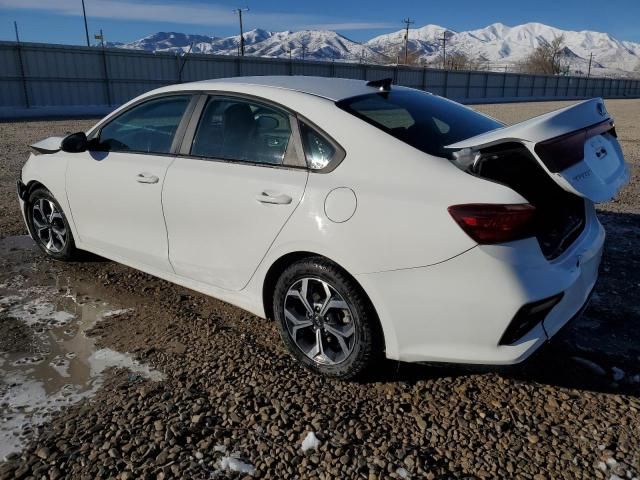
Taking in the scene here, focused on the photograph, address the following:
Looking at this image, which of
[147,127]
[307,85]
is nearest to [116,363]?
[147,127]

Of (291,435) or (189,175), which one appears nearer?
(291,435)

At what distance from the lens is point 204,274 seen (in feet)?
11.0

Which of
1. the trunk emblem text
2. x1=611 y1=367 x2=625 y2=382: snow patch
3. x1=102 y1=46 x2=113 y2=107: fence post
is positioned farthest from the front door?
x1=102 y1=46 x2=113 y2=107: fence post

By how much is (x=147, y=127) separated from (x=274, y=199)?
59.2 inches

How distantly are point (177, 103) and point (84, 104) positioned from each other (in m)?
29.2

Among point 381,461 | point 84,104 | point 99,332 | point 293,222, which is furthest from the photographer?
point 84,104

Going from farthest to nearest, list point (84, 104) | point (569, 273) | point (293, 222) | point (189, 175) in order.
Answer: point (84, 104)
point (189, 175)
point (293, 222)
point (569, 273)

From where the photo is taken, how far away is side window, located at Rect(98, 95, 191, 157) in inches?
141

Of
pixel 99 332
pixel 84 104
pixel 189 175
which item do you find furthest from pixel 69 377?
pixel 84 104

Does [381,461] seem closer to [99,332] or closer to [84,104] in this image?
[99,332]

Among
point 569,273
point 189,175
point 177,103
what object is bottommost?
point 569,273

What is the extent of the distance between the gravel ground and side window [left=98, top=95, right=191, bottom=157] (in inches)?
48.4

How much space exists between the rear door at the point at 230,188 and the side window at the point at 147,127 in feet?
0.78

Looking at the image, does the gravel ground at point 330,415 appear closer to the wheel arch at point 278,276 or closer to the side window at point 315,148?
the wheel arch at point 278,276
